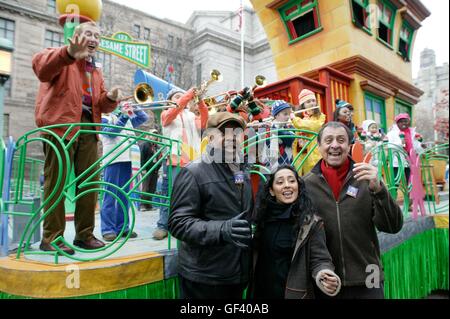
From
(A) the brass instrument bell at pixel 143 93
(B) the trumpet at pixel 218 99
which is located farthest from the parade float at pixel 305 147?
(B) the trumpet at pixel 218 99

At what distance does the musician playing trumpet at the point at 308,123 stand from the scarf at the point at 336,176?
1.38m

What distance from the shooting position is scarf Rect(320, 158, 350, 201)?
193 centimetres

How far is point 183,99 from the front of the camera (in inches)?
120

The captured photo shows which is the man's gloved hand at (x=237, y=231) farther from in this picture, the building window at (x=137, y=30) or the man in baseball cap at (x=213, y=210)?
the building window at (x=137, y=30)

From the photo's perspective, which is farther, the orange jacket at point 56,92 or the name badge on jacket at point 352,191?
the orange jacket at point 56,92

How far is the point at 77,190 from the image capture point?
238 cm

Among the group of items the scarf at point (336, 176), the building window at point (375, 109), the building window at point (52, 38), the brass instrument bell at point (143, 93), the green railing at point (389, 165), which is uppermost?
the building window at point (52, 38)

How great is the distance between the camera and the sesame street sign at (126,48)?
4.52m

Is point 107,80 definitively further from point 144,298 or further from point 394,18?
point 394,18

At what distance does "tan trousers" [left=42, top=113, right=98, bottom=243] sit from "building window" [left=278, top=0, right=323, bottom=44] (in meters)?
5.71

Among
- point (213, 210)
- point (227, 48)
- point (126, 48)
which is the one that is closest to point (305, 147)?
point (213, 210)

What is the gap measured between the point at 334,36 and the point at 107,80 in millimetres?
5118

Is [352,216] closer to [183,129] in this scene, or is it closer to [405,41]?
[183,129]

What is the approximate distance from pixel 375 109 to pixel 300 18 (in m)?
2.67
